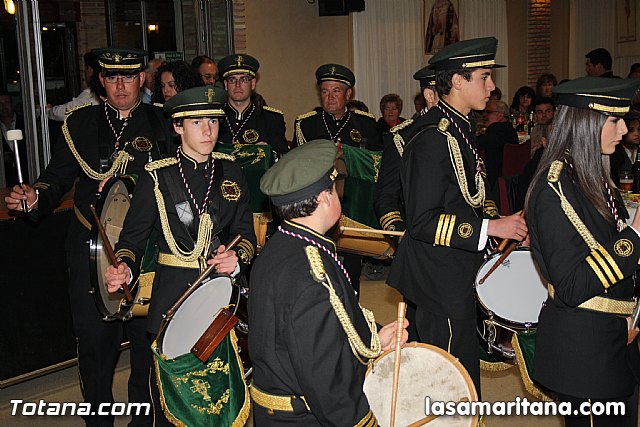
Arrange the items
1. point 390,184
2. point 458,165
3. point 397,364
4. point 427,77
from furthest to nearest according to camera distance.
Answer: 1. point 427,77
2. point 390,184
3. point 458,165
4. point 397,364

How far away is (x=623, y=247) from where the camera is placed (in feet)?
8.81

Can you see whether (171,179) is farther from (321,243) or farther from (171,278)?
(321,243)

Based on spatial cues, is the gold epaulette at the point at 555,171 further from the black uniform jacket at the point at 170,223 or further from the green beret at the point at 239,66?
the green beret at the point at 239,66

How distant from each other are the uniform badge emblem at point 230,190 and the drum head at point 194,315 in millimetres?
437

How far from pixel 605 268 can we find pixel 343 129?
363 centimetres

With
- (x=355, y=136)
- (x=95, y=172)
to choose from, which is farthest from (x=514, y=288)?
(x=355, y=136)

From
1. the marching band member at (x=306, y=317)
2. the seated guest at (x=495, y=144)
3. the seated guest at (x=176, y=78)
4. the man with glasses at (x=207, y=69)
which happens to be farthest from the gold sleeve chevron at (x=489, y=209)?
the seated guest at (x=495, y=144)

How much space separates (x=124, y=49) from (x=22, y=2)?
4.28 metres

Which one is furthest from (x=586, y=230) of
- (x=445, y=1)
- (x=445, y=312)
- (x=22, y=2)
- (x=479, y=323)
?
(x=445, y=1)

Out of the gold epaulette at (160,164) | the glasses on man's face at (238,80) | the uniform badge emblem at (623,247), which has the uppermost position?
the glasses on man's face at (238,80)

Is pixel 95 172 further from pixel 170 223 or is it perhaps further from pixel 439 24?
pixel 439 24

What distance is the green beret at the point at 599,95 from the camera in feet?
9.14

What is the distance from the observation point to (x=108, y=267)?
3.58 metres

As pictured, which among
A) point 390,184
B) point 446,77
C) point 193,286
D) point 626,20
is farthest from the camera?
point 626,20
